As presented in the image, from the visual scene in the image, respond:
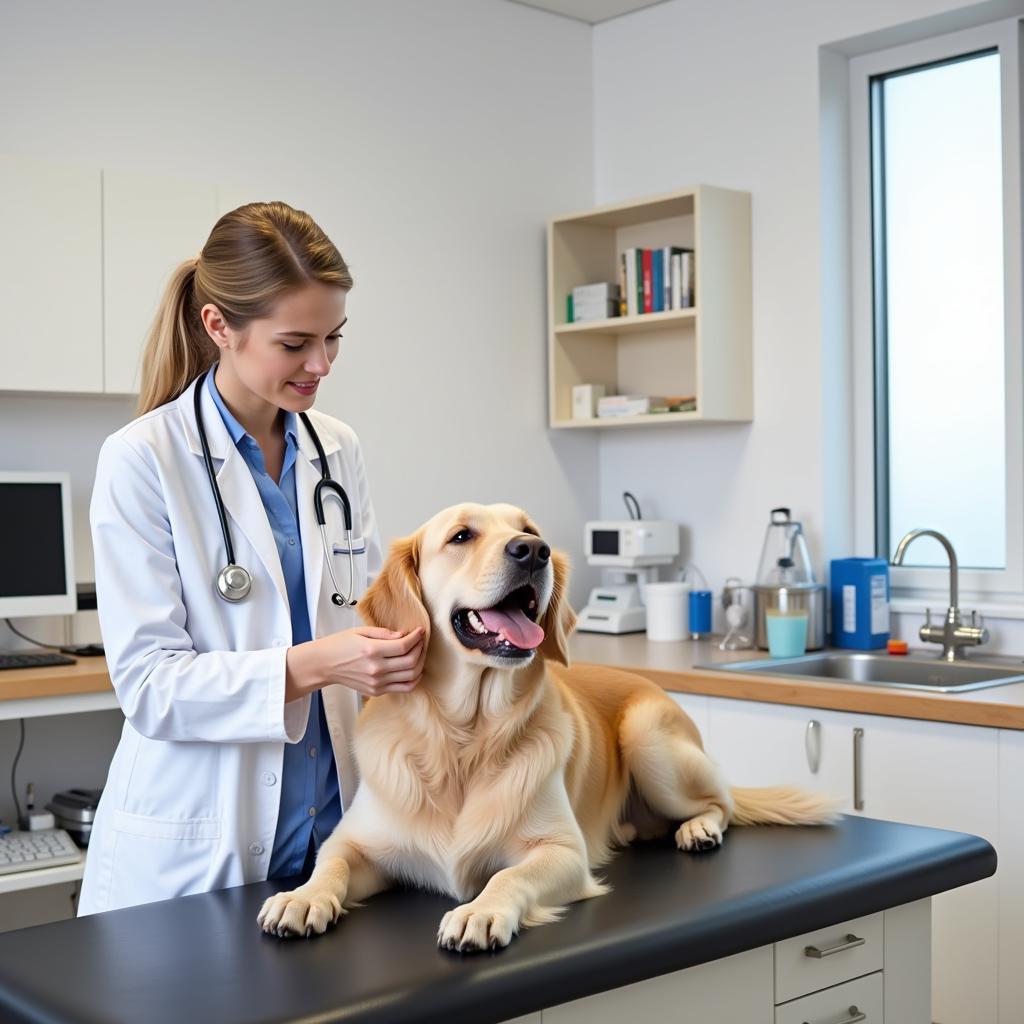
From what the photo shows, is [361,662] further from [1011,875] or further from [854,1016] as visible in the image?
[1011,875]

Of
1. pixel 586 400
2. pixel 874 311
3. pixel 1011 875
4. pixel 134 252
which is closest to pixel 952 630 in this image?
pixel 1011 875

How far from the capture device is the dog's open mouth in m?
1.54

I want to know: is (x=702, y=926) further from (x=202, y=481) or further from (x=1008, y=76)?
(x=1008, y=76)

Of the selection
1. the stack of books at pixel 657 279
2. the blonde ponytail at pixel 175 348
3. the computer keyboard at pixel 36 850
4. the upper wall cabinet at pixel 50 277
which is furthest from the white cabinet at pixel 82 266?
the stack of books at pixel 657 279

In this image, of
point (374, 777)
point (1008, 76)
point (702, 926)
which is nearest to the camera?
point (702, 926)

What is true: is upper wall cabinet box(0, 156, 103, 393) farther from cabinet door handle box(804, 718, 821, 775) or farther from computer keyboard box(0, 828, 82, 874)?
cabinet door handle box(804, 718, 821, 775)

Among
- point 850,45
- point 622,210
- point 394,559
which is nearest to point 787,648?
point 622,210

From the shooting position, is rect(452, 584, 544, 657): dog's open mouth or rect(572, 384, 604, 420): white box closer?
rect(452, 584, 544, 657): dog's open mouth

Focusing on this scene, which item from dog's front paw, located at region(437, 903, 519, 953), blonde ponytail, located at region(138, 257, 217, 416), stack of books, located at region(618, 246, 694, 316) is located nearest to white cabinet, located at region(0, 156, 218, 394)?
blonde ponytail, located at region(138, 257, 217, 416)

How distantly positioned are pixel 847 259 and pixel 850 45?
63cm

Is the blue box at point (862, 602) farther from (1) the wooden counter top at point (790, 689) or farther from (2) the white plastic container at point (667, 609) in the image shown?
(2) the white plastic container at point (667, 609)

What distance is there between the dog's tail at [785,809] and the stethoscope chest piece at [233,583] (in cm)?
78

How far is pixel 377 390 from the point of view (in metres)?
4.05

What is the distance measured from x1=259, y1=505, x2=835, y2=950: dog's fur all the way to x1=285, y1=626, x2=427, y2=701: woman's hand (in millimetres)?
51
